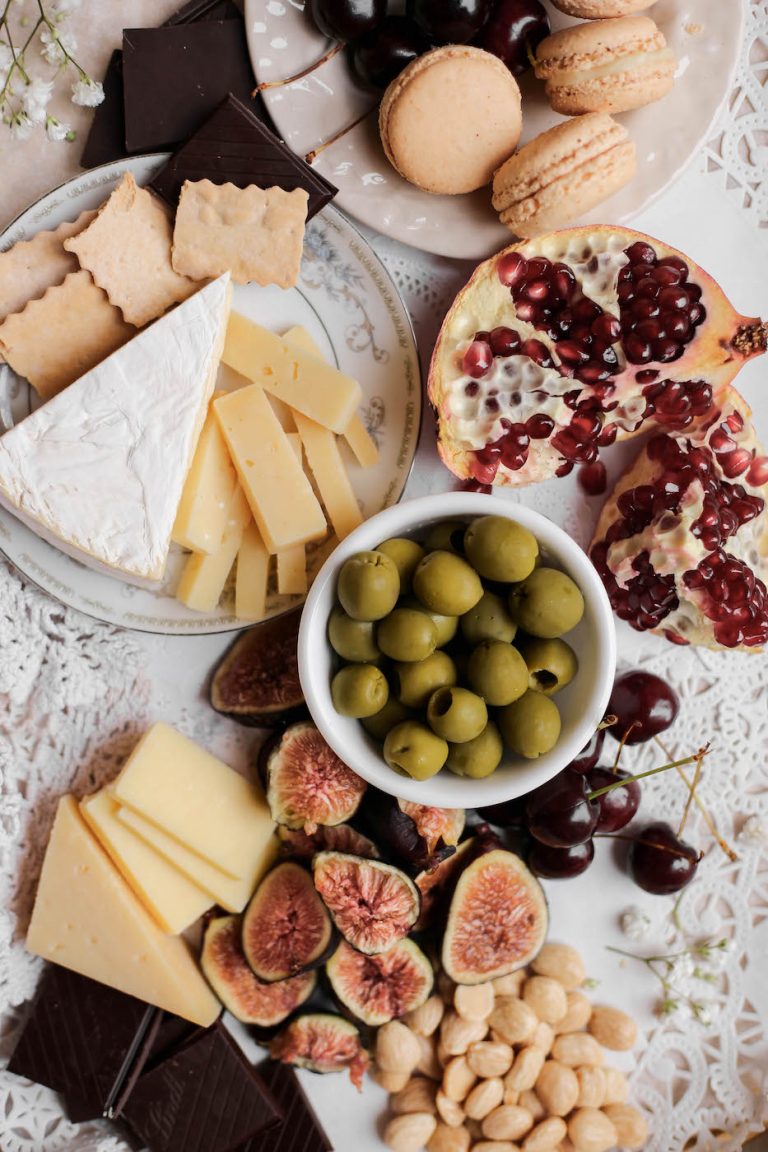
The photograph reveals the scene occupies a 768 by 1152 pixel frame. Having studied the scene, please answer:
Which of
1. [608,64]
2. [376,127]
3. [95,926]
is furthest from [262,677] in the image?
[608,64]

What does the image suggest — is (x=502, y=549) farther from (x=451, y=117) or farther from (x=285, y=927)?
(x=285, y=927)

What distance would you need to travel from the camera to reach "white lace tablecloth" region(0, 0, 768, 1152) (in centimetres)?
179

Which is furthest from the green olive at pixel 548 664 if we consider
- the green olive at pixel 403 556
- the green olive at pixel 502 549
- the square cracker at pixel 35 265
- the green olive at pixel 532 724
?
the square cracker at pixel 35 265

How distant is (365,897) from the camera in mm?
1746

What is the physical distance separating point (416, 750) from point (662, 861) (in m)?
0.76

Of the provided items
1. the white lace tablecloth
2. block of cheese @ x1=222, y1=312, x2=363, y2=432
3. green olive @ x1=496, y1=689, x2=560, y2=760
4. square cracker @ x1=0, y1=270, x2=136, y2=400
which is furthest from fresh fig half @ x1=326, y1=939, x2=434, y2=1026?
square cracker @ x1=0, y1=270, x2=136, y2=400

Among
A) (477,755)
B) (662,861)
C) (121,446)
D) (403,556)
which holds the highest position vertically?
(121,446)

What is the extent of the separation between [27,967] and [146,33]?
182 centimetres

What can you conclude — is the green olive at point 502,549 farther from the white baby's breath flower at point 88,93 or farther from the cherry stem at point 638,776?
the white baby's breath flower at point 88,93

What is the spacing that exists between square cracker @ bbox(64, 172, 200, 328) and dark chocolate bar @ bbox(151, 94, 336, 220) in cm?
6

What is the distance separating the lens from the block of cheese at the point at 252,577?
1727 mm

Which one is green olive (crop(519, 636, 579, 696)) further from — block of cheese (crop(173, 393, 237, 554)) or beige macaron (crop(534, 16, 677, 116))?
beige macaron (crop(534, 16, 677, 116))

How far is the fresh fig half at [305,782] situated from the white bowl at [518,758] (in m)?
0.23

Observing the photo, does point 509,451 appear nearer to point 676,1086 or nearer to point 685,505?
point 685,505
